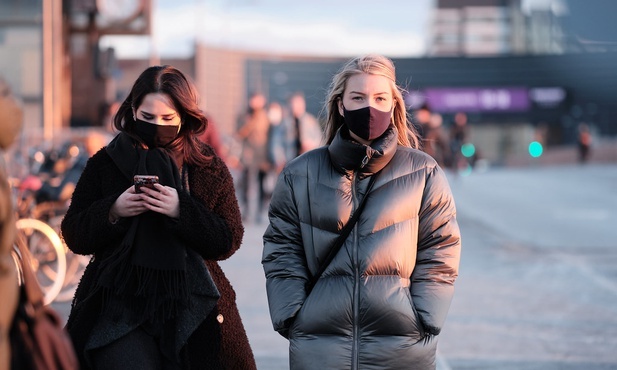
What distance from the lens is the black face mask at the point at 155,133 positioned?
467 centimetres

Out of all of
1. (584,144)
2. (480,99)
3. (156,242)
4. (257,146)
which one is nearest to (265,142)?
(257,146)

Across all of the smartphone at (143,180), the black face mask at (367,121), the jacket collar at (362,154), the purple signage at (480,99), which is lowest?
Answer: the purple signage at (480,99)

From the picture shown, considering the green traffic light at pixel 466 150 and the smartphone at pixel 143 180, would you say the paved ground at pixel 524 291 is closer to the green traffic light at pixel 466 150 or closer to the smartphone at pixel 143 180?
the smartphone at pixel 143 180

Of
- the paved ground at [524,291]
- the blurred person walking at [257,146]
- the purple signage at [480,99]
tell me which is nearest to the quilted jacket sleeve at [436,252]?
the paved ground at [524,291]

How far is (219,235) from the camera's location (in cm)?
470

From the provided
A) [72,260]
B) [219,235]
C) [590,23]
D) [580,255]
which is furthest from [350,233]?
[580,255]

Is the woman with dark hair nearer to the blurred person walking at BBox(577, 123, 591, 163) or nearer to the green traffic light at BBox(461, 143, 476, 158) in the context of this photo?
the green traffic light at BBox(461, 143, 476, 158)

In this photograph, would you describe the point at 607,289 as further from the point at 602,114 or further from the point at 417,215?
the point at 602,114

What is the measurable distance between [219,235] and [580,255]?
11765mm

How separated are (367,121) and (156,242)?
88cm

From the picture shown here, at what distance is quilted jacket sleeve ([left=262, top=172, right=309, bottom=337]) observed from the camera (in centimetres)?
444

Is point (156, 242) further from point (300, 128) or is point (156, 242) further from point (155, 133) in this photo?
point (300, 128)

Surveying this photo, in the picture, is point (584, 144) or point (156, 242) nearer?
point (156, 242)

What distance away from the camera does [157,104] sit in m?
4.66
